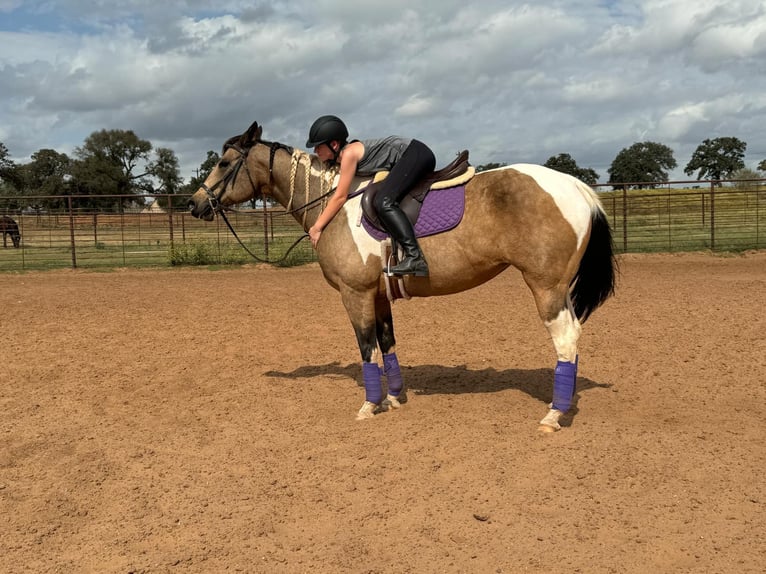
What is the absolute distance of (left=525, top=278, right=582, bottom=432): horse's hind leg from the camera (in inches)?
187

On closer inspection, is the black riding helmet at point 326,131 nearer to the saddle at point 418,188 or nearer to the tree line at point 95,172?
the saddle at point 418,188

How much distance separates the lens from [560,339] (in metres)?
4.79

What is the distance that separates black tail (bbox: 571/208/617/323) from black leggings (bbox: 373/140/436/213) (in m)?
1.46

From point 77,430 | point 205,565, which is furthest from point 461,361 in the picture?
point 205,565

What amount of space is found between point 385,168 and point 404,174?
320 millimetres

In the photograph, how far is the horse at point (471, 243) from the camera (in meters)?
4.73

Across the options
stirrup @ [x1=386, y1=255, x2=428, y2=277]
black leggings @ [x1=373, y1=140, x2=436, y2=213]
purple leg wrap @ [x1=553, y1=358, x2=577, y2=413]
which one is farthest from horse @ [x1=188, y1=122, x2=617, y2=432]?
black leggings @ [x1=373, y1=140, x2=436, y2=213]

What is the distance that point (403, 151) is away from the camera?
5.11 m

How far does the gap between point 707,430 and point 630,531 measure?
181cm

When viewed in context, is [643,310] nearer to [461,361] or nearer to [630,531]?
[461,361]

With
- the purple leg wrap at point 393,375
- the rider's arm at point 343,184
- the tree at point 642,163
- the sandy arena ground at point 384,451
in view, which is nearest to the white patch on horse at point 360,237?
the rider's arm at point 343,184

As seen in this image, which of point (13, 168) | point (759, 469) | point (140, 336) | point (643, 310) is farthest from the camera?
point (13, 168)

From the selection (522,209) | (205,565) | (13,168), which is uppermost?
(13,168)

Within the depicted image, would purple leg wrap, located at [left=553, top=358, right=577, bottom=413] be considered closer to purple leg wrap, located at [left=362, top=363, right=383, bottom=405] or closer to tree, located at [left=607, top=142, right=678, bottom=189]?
purple leg wrap, located at [left=362, top=363, right=383, bottom=405]
